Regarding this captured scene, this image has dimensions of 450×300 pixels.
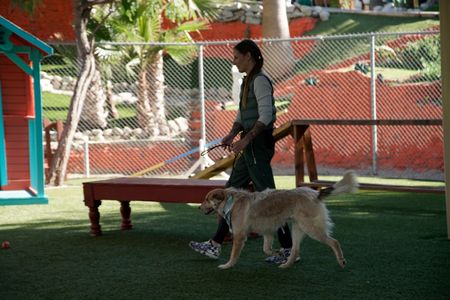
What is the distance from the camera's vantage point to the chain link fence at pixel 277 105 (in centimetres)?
1766

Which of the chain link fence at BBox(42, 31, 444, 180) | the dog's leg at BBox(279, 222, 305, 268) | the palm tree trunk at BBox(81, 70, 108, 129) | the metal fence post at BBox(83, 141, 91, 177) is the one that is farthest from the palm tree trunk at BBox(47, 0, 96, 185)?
the dog's leg at BBox(279, 222, 305, 268)

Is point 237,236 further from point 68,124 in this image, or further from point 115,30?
point 115,30

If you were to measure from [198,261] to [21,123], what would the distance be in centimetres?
762

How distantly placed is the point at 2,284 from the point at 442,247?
397 cm

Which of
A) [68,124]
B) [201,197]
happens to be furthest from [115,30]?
[201,197]

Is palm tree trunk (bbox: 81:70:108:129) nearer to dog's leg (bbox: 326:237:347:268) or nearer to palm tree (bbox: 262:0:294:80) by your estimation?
palm tree (bbox: 262:0:294:80)

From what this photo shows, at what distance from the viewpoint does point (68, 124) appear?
632 inches

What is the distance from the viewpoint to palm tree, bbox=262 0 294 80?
86.6ft

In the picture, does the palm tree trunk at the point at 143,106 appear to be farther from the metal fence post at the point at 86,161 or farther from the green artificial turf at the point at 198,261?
the green artificial turf at the point at 198,261

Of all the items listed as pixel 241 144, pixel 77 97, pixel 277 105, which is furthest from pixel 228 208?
pixel 277 105

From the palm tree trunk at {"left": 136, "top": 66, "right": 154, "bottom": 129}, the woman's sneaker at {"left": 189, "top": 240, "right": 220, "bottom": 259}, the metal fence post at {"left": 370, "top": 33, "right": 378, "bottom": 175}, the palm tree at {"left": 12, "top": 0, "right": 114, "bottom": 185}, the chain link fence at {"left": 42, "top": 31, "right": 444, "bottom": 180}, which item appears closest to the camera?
the woman's sneaker at {"left": 189, "top": 240, "right": 220, "bottom": 259}

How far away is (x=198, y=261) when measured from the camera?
779 cm

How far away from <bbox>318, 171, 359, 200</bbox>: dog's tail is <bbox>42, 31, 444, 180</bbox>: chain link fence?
9.09 meters

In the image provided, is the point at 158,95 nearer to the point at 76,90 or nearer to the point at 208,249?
the point at 76,90
